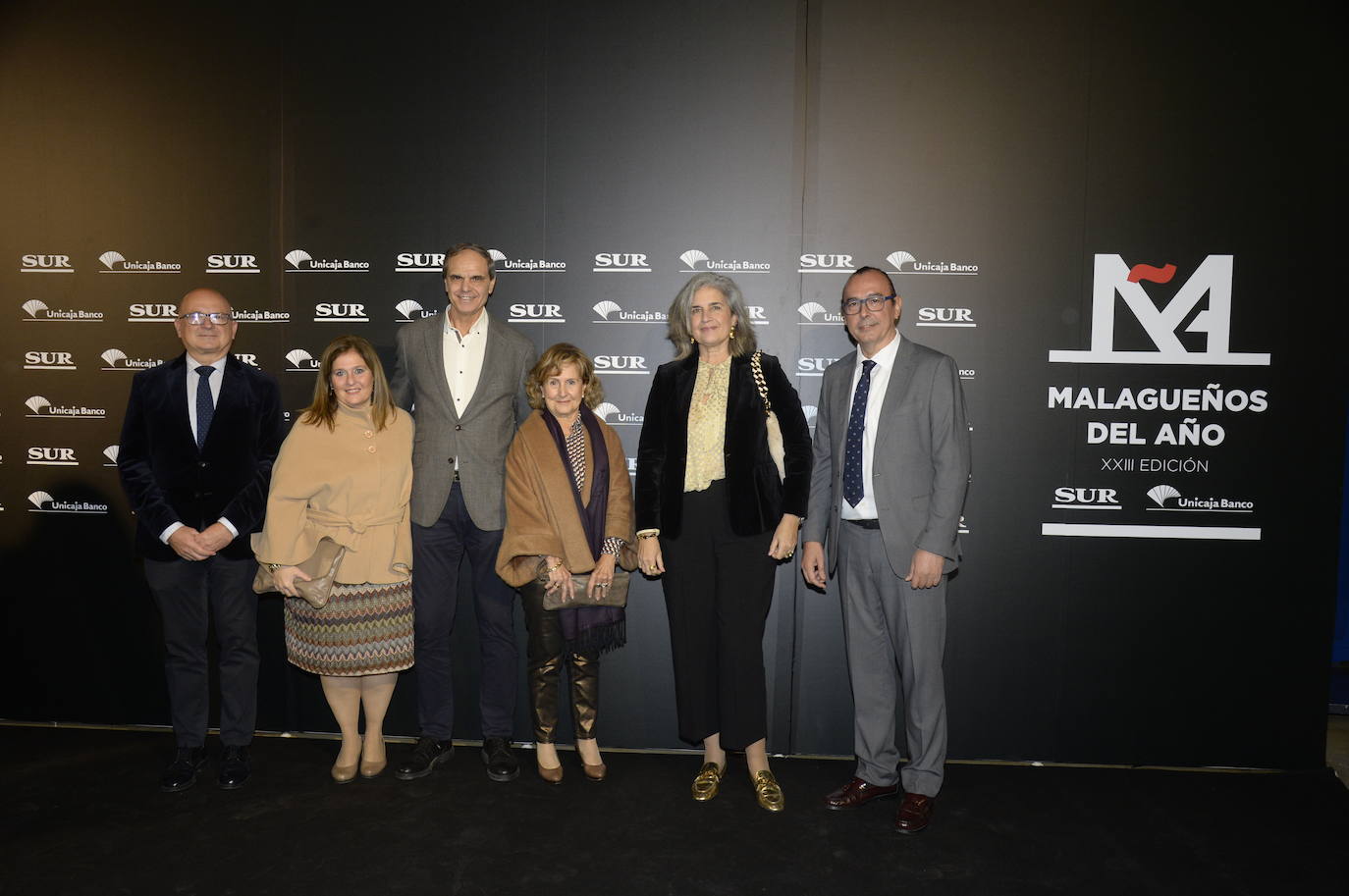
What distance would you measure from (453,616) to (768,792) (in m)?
1.45

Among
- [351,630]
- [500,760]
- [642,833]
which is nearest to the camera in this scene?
[642,833]

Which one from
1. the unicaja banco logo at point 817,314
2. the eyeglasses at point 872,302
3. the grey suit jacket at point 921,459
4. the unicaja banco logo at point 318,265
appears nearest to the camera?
the grey suit jacket at point 921,459

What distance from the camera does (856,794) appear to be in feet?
→ 10.1

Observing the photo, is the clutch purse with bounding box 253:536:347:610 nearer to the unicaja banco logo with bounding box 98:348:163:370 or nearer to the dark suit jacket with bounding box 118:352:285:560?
the dark suit jacket with bounding box 118:352:285:560

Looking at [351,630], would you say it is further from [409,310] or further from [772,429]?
[772,429]

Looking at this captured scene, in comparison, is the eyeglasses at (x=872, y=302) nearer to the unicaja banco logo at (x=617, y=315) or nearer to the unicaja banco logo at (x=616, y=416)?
the unicaja banco logo at (x=617, y=315)

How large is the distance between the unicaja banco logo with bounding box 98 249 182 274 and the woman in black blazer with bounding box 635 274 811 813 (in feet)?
8.26

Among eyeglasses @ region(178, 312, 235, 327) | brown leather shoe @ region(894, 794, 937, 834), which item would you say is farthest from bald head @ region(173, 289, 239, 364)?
brown leather shoe @ region(894, 794, 937, 834)

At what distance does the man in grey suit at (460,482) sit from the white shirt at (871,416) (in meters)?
1.37

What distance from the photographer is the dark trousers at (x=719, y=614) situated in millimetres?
2986

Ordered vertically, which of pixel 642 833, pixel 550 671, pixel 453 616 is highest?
pixel 453 616

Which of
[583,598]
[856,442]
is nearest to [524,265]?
[583,598]

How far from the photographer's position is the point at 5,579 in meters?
3.84

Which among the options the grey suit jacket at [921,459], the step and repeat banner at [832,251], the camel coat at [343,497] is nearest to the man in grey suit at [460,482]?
the camel coat at [343,497]
